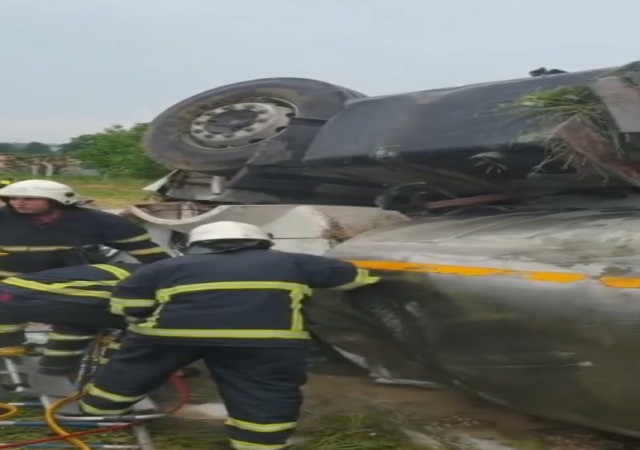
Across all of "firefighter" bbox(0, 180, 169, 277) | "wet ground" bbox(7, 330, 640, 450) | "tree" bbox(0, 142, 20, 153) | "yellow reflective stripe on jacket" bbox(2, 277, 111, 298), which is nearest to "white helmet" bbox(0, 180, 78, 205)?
"firefighter" bbox(0, 180, 169, 277)

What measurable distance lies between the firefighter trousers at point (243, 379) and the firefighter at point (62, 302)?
0.43m

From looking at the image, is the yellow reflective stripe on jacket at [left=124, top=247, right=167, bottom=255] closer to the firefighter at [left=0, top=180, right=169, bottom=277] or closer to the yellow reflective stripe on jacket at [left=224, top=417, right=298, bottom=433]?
the firefighter at [left=0, top=180, right=169, bottom=277]

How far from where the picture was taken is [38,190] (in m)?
4.03

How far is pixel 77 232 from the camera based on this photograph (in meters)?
4.16

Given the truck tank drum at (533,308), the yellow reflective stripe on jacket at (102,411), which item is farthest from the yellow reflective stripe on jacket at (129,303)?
the truck tank drum at (533,308)

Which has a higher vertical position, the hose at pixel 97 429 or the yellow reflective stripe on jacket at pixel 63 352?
the yellow reflective stripe on jacket at pixel 63 352

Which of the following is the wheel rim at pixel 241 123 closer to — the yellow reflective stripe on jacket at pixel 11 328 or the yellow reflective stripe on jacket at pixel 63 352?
the yellow reflective stripe on jacket at pixel 63 352

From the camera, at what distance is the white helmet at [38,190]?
4.03m

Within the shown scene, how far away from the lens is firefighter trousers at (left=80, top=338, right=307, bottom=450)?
10.7 feet

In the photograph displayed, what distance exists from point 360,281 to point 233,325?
0.55 metres

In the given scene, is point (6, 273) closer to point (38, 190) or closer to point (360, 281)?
point (38, 190)

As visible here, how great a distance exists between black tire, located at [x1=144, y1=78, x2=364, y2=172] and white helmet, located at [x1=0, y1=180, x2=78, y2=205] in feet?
4.16

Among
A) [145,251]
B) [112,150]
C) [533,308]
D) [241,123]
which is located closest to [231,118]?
[241,123]

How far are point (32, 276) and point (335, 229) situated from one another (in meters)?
1.49
